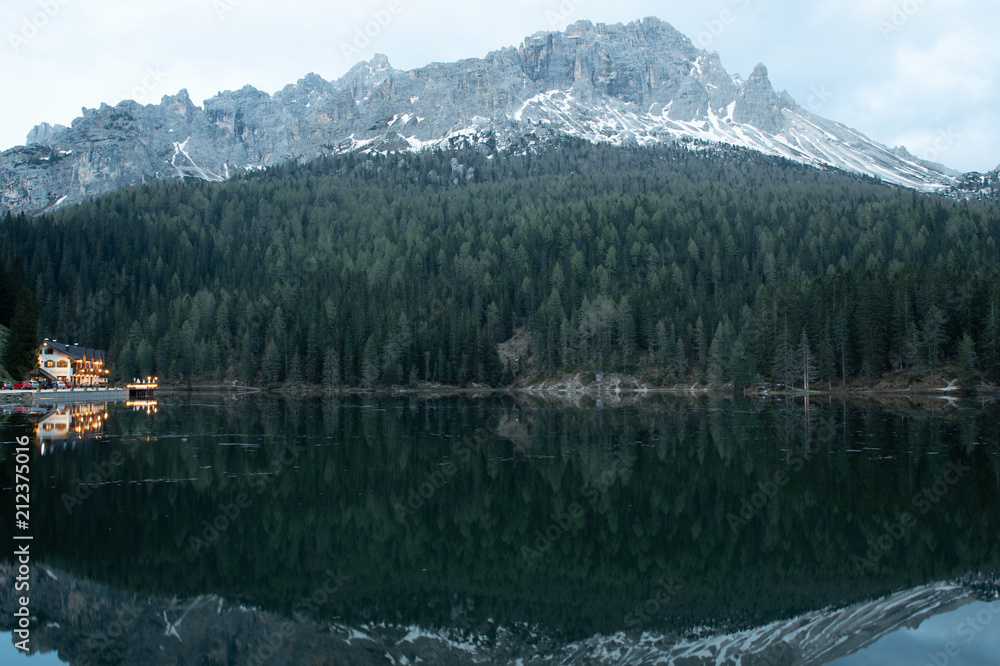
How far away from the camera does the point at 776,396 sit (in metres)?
96.4

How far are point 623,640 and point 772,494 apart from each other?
14.8 meters

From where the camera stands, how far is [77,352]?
122 m

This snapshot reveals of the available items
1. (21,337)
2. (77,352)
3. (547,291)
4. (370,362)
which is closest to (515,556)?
(21,337)

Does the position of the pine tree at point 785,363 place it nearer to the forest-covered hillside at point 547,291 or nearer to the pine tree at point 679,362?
the forest-covered hillside at point 547,291

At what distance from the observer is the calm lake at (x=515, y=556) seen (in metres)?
17.0

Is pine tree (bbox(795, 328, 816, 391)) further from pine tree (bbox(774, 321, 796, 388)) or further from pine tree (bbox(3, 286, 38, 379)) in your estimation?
pine tree (bbox(3, 286, 38, 379))

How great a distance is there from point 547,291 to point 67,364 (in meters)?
87.3

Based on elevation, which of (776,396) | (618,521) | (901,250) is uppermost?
(901,250)

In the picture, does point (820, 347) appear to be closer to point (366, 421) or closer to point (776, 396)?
point (776, 396)

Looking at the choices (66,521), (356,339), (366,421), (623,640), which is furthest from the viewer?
(356,339)

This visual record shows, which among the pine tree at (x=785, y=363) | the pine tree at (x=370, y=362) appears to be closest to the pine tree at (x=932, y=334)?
the pine tree at (x=785, y=363)

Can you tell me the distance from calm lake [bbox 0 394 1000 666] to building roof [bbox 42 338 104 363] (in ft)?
287

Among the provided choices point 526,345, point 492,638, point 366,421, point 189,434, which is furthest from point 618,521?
point 526,345

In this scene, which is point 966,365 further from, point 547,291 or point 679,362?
point 547,291
